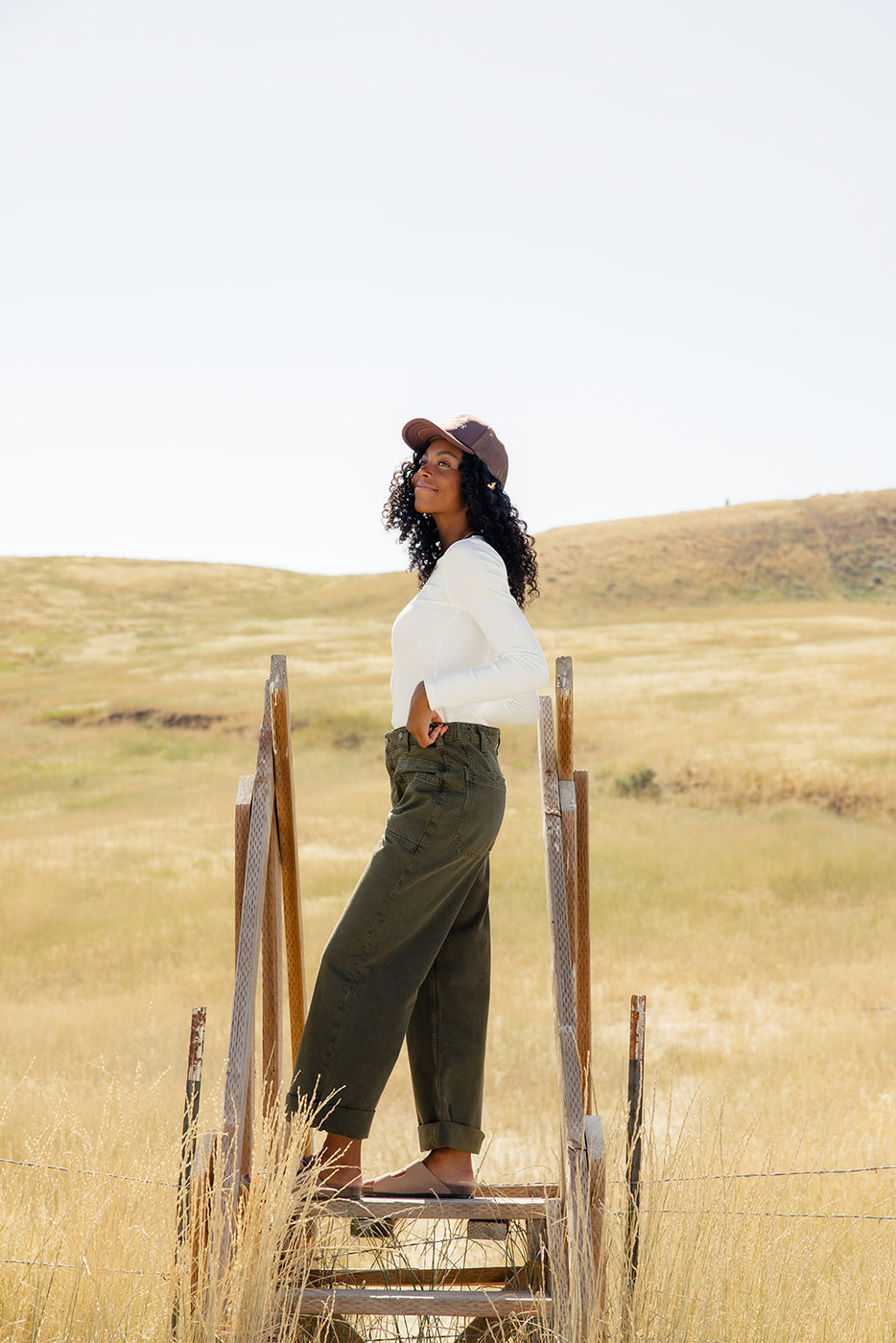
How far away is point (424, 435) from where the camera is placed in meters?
3.72

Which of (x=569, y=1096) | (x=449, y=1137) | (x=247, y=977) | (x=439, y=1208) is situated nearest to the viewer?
(x=569, y=1096)

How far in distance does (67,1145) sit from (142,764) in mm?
20948

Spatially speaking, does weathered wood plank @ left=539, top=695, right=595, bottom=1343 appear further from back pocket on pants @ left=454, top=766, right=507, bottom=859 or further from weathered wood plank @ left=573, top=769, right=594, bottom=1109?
weathered wood plank @ left=573, top=769, right=594, bottom=1109

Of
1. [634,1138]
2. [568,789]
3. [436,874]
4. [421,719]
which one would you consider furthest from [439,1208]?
[421,719]

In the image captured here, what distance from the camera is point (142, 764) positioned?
90.1 ft

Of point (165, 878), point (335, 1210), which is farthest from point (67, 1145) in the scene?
point (165, 878)

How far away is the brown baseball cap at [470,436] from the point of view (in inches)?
144

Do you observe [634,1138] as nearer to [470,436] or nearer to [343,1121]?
[343,1121]

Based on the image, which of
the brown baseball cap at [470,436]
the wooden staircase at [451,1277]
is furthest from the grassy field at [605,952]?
the brown baseball cap at [470,436]

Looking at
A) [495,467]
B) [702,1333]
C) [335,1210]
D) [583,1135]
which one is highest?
→ [495,467]

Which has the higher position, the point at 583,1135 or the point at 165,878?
the point at 583,1135

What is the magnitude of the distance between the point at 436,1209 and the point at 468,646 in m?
1.63

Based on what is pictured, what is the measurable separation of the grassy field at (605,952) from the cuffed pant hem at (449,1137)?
0.56 m

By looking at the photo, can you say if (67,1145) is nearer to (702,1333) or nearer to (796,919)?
(702,1333)
